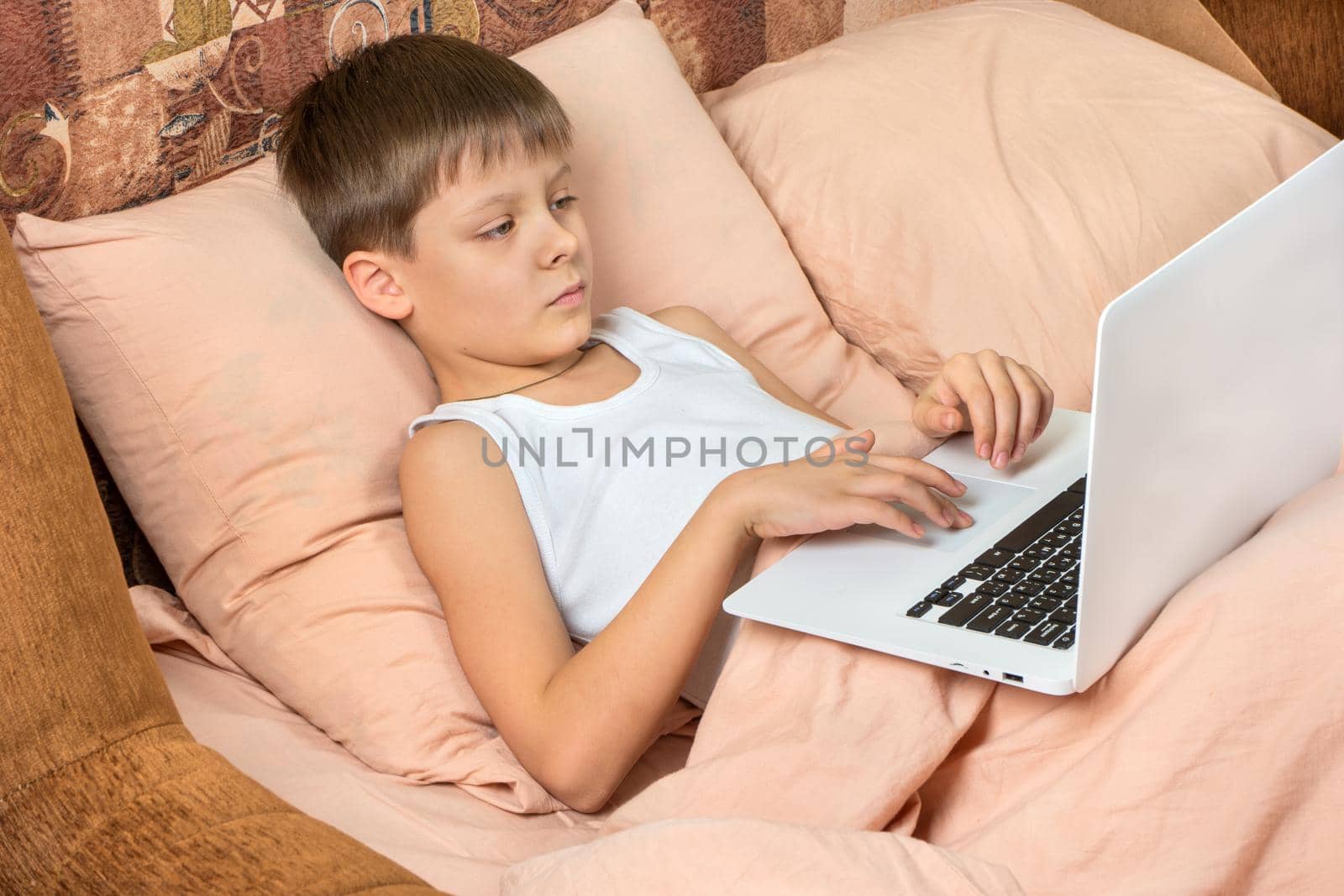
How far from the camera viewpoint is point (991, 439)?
1.01 m

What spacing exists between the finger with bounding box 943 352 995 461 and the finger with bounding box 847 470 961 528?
128mm

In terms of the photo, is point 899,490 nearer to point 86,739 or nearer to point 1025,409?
A: point 1025,409

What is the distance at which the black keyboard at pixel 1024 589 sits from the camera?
2.59 feet

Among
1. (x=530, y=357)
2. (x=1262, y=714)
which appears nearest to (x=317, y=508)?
(x=530, y=357)

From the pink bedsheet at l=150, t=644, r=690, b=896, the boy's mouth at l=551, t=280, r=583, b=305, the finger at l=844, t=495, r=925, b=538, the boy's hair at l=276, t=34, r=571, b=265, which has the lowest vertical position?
the pink bedsheet at l=150, t=644, r=690, b=896

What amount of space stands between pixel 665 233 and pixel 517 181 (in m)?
0.27

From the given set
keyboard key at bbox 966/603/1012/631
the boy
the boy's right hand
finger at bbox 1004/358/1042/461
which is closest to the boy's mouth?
the boy

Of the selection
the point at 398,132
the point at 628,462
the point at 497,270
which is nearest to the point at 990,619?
the point at 628,462

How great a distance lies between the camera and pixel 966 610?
82 centimetres

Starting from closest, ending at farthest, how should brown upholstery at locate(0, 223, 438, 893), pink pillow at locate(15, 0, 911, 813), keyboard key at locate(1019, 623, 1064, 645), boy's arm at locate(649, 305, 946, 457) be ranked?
brown upholstery at locate(0, 223, 438, 893) < keyboard key at locate(1019, 623, 1064, 645) < pink pillow at locate(15, 0, 911, 813) < boy's arm at locate(649, 305, 946, 457)

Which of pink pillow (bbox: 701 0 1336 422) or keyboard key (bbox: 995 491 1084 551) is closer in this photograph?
keyboard key (bbox: 995 491 1084 551)

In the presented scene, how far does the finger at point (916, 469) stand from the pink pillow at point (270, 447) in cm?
28

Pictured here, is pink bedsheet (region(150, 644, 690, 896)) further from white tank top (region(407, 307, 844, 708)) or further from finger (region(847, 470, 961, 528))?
finger (region(847, 470, 961, 528))

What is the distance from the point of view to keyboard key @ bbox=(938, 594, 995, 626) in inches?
31.7
